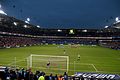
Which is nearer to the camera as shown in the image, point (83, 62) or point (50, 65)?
point (50, 65)

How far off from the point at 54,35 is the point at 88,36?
25.0 meters

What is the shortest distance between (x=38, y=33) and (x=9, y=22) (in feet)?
143

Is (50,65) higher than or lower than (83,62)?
higher

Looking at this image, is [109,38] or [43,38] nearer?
[109,38]

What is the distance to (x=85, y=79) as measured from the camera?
62.3 ft

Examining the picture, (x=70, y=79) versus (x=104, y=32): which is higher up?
(x=104, y=32)

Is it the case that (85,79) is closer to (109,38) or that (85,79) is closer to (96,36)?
(109,38)

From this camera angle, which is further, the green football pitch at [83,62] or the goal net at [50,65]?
the green football pitch at [83,62]

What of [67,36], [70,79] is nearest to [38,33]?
[67,36]

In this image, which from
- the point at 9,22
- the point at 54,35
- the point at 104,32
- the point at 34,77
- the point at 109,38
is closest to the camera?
the point at 34,77

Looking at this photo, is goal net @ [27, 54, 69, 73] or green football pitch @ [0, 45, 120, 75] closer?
goal net @ [27, 54, 69, 73]

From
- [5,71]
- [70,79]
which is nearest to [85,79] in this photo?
[70,79]

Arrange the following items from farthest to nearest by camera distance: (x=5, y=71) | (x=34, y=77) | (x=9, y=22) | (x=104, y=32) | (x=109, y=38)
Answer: (x=104, y=32)
(x=109, y=38)
(x=9, y=22)
(x=5, y=71)
(x=34, y=77)

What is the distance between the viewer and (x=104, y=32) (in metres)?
152
